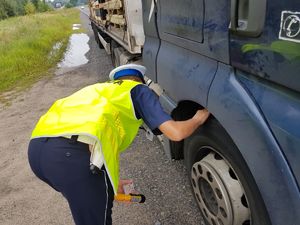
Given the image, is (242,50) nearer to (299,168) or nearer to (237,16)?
(237,16)

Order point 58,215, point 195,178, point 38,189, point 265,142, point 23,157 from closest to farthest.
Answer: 1. point 265,142
2. point 195,178
3. point 58,215
4. point 38,189
5. point 23,157

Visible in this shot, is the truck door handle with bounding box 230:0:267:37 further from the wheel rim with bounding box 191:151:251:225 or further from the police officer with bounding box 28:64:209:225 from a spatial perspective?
the wheel rim with bounding box 191:151:251:225

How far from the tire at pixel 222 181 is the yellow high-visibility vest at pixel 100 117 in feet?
1.56

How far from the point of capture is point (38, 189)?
3684mm

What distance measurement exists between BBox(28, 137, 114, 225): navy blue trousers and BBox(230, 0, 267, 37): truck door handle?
106cm

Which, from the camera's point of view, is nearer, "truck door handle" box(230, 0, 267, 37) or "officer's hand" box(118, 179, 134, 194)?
"truck door handle" box(230, 0, 267, 37)

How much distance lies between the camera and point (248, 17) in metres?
1.45

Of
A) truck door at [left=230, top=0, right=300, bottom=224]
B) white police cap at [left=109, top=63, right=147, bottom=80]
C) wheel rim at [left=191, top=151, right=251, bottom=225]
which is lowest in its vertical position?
wheel rim at [left=191, top=151, right=251, bottom=225]

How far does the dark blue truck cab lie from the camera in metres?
1.32

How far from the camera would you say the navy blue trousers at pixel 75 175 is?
1.98 metres

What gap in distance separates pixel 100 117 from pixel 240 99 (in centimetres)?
77

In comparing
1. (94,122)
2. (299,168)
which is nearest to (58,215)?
(94,122)

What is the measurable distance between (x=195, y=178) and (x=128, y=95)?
2.48 feet

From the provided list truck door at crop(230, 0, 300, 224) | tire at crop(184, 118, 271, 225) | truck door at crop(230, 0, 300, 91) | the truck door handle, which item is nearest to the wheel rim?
tire at crop(184, 118, 271, 225)
